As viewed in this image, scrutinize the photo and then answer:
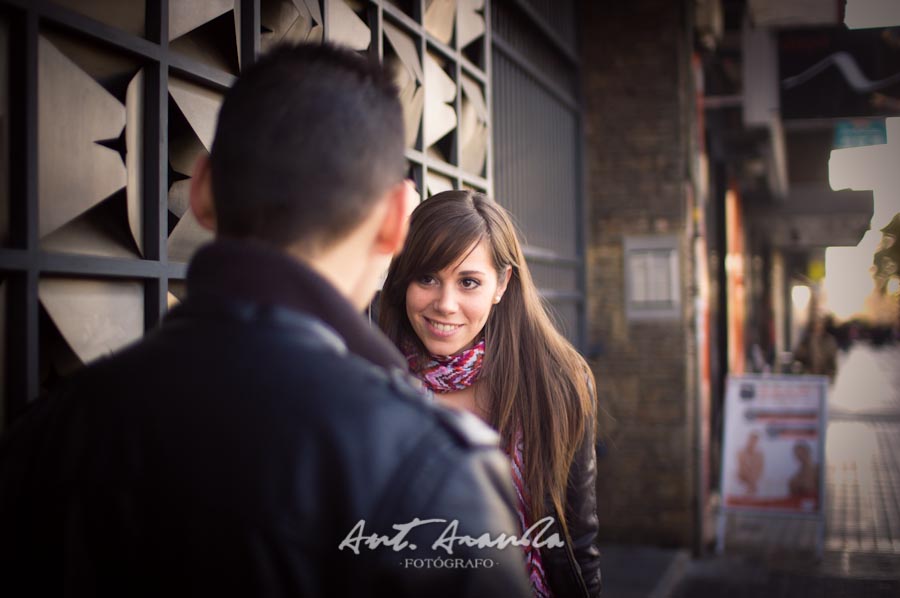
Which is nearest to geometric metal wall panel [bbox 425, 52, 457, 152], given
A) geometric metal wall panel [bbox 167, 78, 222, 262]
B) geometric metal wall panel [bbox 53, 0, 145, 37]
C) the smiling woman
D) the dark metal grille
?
the dark metal grille

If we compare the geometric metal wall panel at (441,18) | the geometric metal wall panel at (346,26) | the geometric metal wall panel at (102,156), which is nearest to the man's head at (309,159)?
the geometric metal wall panel at (102,156)

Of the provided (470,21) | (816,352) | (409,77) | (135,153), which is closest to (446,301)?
(135,153)

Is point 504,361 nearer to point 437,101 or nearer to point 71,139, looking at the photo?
point 71,139

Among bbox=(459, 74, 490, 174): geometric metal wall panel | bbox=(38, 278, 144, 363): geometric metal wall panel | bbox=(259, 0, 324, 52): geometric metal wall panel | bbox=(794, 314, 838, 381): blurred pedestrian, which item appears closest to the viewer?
bbox=(38, 278, 144, 363): geometric metal wall panel

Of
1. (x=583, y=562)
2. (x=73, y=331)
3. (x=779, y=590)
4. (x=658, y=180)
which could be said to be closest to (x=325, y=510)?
(x=73, y=331)

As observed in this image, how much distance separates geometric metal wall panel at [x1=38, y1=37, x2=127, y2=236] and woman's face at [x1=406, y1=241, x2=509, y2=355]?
0.91m

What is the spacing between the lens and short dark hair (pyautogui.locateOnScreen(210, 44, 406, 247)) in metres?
1.01

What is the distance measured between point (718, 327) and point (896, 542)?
406cm

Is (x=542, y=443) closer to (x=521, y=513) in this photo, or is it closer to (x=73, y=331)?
(x=521, y=513)

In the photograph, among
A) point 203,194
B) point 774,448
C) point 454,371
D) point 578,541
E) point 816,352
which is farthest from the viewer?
point 816,352

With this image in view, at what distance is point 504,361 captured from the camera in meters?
2.58

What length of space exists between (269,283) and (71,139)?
1.17 meters

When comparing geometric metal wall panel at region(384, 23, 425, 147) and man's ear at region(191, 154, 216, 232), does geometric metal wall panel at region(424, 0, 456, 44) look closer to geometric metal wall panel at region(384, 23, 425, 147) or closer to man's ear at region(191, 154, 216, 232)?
geometric metal wall panel at region(384, 23, 425, 147)

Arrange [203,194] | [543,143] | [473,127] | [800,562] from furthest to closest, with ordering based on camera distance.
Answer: [800,562] < [543,143] < [473,127] < [203,194]
